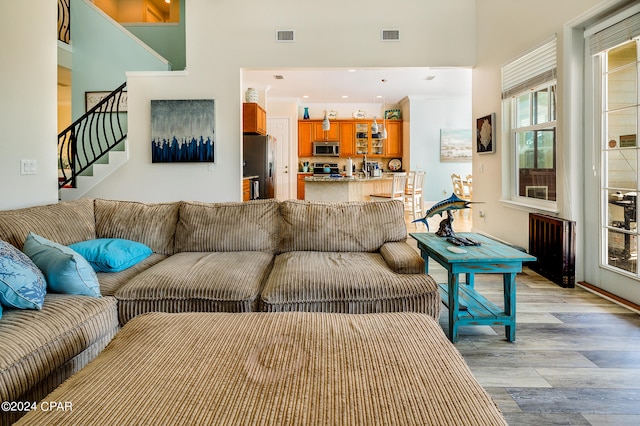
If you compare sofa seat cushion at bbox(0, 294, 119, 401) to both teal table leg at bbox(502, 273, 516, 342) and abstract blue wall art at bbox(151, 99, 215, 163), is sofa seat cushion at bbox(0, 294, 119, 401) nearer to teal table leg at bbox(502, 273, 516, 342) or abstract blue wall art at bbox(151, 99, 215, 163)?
teal table leg at bbox(502, 273, 516, 342)

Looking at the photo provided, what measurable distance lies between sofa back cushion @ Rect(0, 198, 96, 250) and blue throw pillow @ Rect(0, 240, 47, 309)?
48 centimetres

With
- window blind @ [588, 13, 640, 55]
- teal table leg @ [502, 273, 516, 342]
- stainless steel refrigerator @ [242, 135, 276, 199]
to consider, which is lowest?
teal table leg @ [502, 273, 516, 342]

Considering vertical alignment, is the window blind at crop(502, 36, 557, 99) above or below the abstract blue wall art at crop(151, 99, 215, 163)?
above

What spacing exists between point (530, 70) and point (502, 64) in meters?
0.58

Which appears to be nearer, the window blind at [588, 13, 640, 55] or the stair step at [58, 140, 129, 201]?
the window blind at [588, 13, 640, 55]

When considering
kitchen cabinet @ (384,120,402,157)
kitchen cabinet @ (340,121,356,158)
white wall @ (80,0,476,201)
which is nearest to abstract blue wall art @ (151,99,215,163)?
white wall @ (80,0,476,201)

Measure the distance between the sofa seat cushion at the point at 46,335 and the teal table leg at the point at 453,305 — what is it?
6.17 feet

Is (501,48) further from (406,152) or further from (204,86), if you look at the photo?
(406,152)

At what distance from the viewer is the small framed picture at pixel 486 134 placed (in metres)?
5.23

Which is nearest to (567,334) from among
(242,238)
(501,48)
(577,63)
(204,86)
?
(242,238)

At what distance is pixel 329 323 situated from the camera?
1.52 meters

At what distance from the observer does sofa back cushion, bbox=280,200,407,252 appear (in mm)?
Answer: 2926

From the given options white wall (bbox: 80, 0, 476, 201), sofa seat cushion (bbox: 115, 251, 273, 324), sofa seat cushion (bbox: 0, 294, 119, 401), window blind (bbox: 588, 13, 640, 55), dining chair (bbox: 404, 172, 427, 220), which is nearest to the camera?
sofa seat cushion (bbox: 0, 294, 119, 401)

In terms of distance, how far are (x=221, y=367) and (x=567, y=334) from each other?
2383 millimetres
